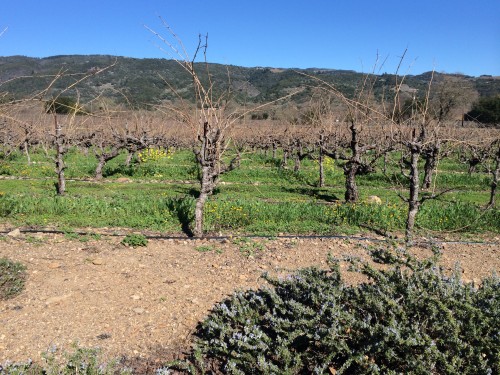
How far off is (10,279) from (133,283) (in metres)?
1.48

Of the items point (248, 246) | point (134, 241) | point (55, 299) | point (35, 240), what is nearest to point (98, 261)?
point (134, 241)

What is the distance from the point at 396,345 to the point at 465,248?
18.5 feet

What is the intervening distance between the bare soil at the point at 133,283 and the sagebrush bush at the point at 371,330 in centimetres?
74

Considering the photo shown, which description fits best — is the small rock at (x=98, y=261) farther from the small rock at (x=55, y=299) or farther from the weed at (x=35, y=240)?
the weed at (x=35, y=240)

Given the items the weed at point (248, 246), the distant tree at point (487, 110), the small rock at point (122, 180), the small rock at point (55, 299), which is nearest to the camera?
the small rock at point (55, 299)

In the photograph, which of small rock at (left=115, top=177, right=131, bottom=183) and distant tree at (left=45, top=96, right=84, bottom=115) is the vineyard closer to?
distant tree at (left=45, top=96, right=84, bottom=115)

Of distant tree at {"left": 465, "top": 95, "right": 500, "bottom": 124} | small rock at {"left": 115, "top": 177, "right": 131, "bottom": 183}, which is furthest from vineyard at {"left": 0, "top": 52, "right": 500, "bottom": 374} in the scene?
distant tree at {"left": 465, "top": 95, "right": 500, "bottom": 124}

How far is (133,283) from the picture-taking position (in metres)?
5.46

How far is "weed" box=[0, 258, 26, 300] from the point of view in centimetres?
484

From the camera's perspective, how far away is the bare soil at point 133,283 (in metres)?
4.14

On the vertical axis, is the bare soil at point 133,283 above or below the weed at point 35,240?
below

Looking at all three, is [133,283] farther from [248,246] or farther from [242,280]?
[248,246]

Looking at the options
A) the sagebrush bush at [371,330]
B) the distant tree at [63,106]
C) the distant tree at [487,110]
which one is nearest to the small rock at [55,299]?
the sagebrush bush at [371,330]

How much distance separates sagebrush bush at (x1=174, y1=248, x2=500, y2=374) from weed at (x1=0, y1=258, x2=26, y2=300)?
2.56m
